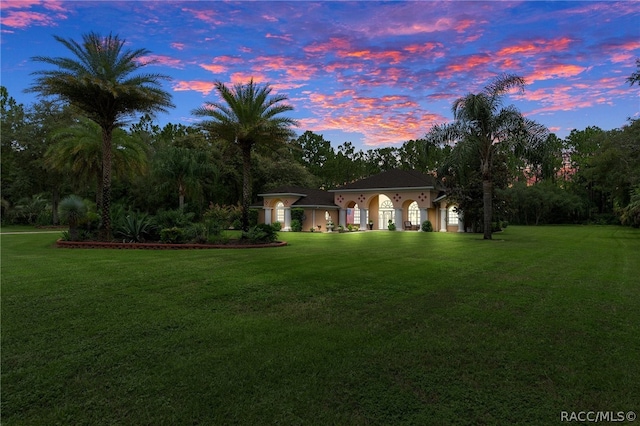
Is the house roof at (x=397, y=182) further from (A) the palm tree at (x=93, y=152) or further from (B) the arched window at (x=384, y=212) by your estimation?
(A) the palm tree at (x=93, y=152)

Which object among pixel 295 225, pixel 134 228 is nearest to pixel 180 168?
pixel 295 225

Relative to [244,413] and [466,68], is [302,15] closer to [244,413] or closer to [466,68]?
[466,68]

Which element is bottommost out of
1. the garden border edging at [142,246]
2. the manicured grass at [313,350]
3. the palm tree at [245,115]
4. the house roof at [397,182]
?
the manicured grass at [313,350]

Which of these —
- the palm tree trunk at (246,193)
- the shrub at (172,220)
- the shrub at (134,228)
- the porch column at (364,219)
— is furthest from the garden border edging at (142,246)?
the porch column at (364,219)

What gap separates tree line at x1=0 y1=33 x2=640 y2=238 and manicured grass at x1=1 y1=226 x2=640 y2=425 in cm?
1211

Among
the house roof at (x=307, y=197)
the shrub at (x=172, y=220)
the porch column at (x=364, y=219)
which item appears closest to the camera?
the shrub at (x=172, y=220)

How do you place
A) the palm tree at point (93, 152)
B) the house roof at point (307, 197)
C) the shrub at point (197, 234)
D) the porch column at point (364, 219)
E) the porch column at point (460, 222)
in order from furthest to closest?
the porch column at point (364, 219)
the house roof at point (307, 197)
the porch column at point (460, 222)
the palm tree at point (93, 152)
the shrub at point (197, 234)

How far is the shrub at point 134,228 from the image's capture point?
16.8 metres

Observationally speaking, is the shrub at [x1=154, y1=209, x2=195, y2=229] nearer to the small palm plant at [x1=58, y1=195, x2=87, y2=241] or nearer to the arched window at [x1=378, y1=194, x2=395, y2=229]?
the small palm plant at [x1=58, y1=195, x2=87, y2=241]

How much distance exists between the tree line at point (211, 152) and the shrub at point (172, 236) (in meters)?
3.47

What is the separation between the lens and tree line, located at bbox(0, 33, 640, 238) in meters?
17.5

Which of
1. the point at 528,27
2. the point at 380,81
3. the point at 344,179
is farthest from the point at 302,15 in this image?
the point at 344,179

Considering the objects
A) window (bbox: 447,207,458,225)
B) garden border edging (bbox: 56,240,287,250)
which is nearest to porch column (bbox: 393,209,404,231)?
window (bbox: 447,207,458,225)

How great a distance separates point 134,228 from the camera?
16.9 meters
